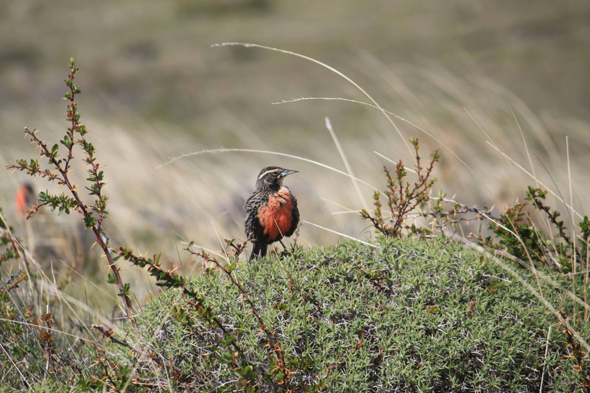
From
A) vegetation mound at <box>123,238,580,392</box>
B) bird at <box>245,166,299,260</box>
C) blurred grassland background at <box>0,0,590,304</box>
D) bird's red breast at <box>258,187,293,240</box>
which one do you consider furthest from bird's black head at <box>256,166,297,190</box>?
blurred grassland background at <box>0,0,590,304</box>

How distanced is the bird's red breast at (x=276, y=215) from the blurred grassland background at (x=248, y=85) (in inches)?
72.8

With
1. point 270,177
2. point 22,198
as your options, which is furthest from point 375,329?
point 22,198

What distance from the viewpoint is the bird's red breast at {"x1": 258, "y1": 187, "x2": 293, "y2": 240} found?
3.50m

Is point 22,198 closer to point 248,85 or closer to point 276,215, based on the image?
point 276,215

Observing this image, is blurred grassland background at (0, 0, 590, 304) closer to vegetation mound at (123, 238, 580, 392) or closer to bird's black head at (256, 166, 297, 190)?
bird's black head at (256, 166, 297, 190)

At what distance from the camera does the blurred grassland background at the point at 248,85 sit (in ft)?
24.5

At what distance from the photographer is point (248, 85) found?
53.1 m

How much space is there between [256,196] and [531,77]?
47.5 metres

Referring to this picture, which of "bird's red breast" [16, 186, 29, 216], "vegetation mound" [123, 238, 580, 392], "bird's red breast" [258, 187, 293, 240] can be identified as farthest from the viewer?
"bird's red breast" [16, 186, 29, 216]

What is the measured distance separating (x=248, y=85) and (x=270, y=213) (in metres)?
51.4

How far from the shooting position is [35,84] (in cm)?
4856

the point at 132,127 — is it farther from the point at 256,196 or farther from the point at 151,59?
the point at 151,59

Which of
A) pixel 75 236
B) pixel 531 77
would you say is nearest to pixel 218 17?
pixel 531 77

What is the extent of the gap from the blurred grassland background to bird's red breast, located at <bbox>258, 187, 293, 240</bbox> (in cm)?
185
